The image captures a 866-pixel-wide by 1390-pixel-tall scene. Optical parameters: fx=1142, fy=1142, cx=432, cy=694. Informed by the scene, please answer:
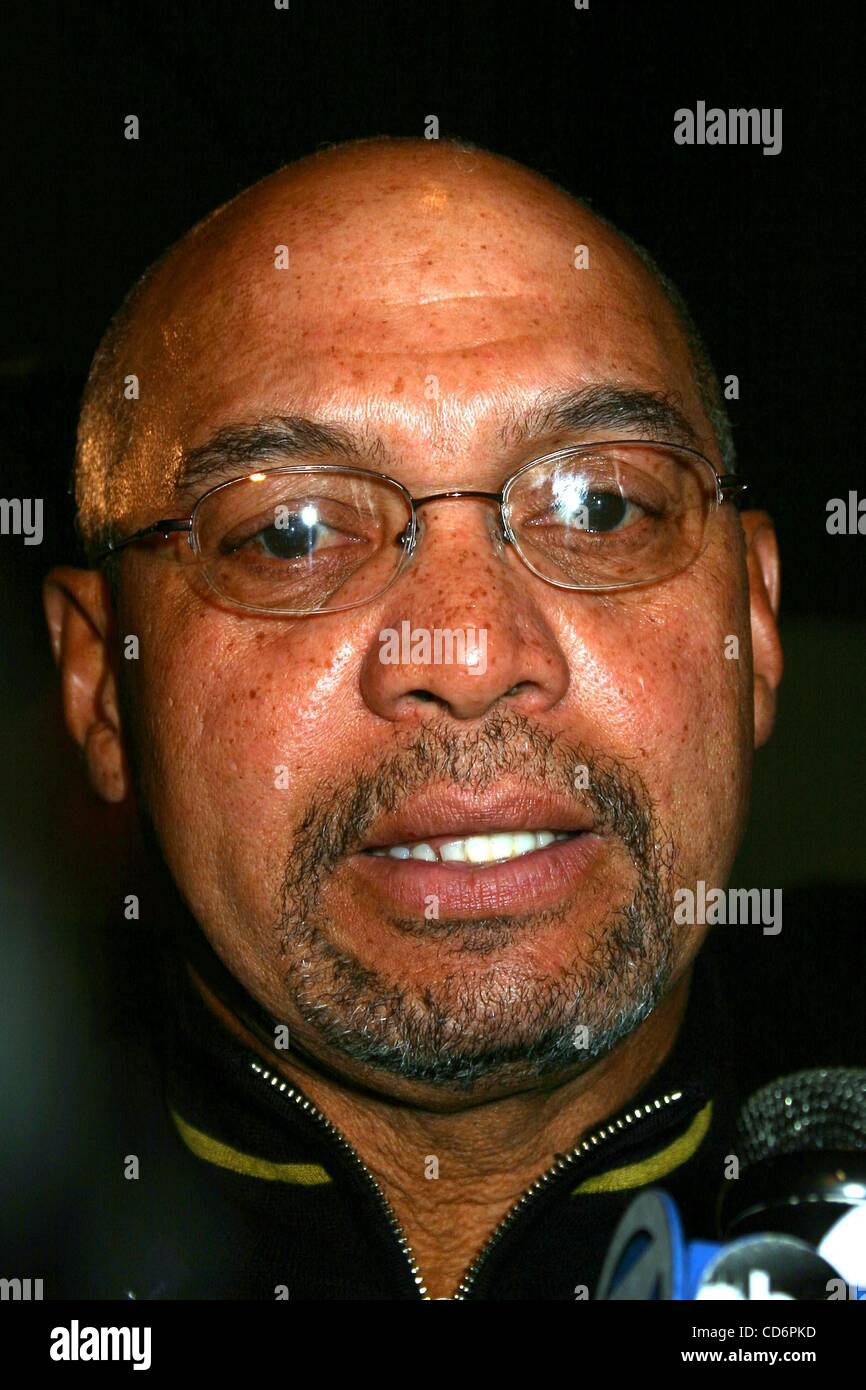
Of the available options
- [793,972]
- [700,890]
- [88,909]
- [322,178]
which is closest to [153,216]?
[322,178]

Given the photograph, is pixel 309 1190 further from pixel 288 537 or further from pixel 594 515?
pixel 594 515

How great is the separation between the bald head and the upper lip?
0.46m

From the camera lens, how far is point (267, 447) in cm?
140

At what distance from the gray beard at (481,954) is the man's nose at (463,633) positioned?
0.04m

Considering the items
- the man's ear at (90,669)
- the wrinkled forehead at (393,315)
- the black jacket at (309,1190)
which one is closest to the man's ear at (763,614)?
the wrinkled forehead at (393,315)

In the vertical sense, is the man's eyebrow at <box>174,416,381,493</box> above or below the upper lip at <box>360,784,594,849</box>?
above

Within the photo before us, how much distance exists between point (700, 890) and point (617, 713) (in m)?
0.25

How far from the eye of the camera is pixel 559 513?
4.59 ft

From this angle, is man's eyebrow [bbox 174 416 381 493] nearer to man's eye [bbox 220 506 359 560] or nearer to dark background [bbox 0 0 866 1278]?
man's eye [bbox 220 506 359 560]

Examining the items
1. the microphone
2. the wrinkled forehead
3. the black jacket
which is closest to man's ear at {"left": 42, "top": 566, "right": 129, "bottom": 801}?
the wrinkled forehead

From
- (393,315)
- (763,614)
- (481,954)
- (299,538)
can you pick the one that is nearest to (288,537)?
(299,538)

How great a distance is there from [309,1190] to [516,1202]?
0.85ft

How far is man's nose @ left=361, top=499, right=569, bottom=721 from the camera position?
1241mm

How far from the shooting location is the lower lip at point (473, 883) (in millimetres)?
1292
